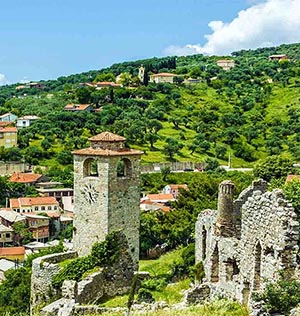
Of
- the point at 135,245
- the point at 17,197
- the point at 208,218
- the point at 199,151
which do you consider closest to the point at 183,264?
the point at 135,245

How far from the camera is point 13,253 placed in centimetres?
7575

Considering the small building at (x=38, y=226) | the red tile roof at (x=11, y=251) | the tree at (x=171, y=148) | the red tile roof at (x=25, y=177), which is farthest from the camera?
the tree at (x=171, y=148)

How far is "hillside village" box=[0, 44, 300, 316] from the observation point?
15.0 meters

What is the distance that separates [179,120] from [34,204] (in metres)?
43.5

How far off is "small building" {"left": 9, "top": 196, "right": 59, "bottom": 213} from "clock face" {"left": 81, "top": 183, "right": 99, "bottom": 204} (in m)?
72.6

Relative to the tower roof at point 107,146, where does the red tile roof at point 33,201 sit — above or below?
below

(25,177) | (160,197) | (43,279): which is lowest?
(160,197)

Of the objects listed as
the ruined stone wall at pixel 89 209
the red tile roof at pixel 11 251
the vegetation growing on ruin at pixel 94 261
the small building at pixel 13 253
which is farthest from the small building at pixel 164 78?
the vegetation growing on ruin at pixel 94 261

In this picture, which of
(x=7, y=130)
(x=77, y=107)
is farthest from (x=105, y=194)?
(x=77, y=107)

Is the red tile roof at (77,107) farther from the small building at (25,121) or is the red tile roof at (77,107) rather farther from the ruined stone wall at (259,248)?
the ruined stone wall at (259,248)

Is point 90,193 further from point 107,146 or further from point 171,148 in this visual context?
point 171,148

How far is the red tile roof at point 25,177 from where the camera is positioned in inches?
3969

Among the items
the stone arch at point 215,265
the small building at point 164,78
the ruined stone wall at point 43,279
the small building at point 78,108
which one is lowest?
the ruined stone wall at point 43,279

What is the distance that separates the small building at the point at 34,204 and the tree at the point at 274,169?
4762 cm
